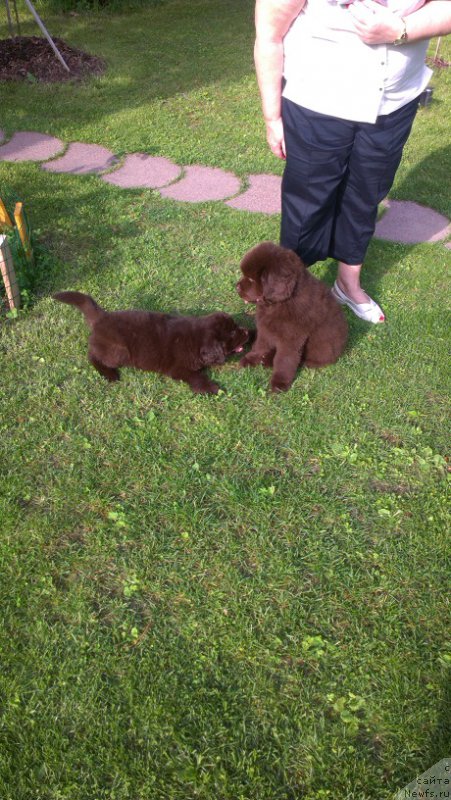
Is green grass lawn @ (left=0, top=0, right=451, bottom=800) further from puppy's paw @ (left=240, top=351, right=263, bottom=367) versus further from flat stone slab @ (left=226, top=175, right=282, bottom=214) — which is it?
flat stone slab @ (left=226, top=175, right=282, bottom=214)

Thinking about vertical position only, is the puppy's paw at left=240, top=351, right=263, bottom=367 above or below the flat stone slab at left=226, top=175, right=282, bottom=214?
below

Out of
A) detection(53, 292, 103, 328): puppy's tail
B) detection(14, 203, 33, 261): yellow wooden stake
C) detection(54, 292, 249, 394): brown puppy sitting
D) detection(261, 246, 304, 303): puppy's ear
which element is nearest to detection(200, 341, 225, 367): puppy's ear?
detection(54, 292, 249, 394): brown puppy sitting

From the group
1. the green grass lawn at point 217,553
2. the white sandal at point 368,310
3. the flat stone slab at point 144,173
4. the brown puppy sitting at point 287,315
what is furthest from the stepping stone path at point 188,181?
the brown puppy sitting at point 287,315

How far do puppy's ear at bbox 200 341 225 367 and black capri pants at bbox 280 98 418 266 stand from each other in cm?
79

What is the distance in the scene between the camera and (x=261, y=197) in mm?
5477

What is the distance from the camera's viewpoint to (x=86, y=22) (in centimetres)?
1085

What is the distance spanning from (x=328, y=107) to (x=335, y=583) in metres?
2.30

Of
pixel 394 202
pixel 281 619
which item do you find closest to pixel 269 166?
pixel 394 202

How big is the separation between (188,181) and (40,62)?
412cm

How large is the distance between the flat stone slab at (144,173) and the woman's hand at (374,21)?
311 cm

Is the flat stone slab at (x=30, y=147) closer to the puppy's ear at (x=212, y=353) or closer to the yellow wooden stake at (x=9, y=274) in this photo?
the yellow wooden stake at (x=9, y=274)

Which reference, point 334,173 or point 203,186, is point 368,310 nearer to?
point 334,173

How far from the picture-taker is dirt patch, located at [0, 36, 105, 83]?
26.0 feet

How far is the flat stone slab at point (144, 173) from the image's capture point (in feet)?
18.4
